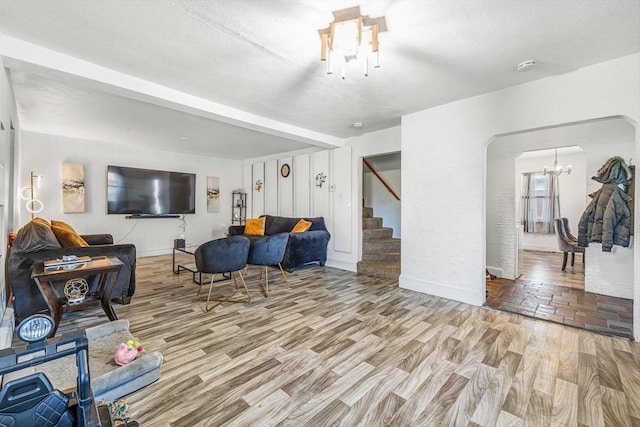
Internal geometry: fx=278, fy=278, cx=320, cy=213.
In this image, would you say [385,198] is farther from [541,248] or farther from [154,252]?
[154,252]

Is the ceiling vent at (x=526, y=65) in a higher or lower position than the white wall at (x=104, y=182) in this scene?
higher

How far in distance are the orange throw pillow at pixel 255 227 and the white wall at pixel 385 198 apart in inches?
104

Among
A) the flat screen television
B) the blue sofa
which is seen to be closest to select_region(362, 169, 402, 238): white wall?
the blue sofa

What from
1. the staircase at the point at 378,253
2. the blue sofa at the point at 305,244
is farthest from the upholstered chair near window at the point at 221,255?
the staircase at the point at 378,253

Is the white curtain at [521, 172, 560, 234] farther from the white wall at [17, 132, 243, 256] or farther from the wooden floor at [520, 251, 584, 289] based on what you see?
the white wall at [17, 132, 243, 256]

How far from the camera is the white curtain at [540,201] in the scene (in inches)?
278

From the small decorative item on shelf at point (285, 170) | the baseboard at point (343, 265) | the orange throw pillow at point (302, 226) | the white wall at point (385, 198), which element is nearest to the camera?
the baseboard at point (343, 265)

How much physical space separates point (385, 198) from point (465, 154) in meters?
3.48

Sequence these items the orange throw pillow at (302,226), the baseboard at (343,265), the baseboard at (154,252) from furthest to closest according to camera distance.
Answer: the baseboard at (154,252)
the orange throw pillow at (302,226)
the baseboard at (343,265)

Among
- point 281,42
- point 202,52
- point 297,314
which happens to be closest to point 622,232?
point 297,314

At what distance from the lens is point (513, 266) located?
4414 mm

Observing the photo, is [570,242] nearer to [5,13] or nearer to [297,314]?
[297,314]

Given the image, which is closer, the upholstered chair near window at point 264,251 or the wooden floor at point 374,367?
the wooden floor at point 374,367

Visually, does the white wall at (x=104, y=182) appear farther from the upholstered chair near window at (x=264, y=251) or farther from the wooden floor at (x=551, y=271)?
the wooden floor at (x=551, y=271)
